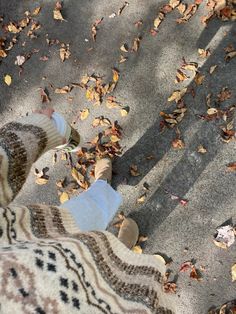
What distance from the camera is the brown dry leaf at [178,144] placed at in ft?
10.2

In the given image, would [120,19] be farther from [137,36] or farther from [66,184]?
[66,184]

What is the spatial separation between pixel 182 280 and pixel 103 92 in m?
1.48

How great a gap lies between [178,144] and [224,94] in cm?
46

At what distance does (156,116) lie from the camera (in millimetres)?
3232

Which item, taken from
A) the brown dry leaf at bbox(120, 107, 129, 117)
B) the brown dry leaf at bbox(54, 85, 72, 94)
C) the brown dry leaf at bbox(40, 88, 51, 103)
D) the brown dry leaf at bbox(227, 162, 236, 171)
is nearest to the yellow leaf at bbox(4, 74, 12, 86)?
the brown dry leaf at bbox(40, 88, 51, 103)

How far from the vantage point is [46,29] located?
148 inches

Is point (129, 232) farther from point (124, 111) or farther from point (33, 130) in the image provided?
point (33, 130)

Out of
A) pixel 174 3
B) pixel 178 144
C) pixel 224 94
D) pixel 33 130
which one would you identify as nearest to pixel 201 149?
pixel 178 144

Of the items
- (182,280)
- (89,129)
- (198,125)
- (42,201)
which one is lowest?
(42,201)

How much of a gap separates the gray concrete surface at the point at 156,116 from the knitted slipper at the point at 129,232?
0.09 meters

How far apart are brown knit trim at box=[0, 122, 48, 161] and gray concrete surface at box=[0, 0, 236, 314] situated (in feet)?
3.71

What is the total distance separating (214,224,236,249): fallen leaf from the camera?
112 inches

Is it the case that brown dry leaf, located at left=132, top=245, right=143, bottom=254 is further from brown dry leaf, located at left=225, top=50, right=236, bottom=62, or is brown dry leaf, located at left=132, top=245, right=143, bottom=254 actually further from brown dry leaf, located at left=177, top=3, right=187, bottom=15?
brown dry leaf, located at left=177, top=3, right=187, bottom=15

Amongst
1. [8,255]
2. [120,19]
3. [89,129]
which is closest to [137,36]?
[120,19]
